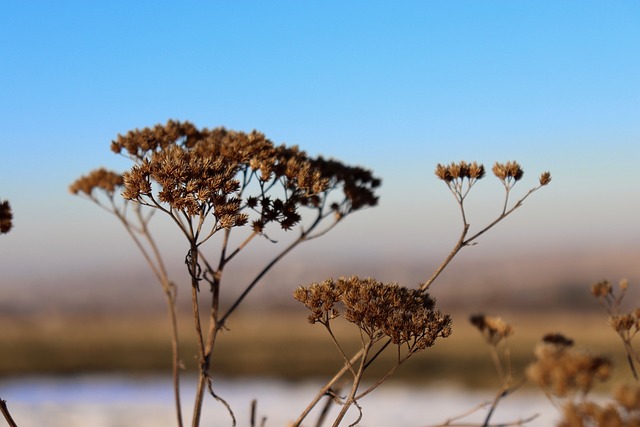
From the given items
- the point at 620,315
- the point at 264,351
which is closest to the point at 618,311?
the point at 620,315

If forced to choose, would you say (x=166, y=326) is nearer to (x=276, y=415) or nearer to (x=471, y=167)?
(x=276, y=415)

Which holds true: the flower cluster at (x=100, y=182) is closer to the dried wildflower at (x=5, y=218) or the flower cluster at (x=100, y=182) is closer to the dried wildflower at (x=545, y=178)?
the dried wildflower at (x=5, y=218)

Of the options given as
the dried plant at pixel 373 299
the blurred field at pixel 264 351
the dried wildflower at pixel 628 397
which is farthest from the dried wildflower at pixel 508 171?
the blurred field at pixel 264 351

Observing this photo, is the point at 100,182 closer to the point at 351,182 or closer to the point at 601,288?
the point at 351,182

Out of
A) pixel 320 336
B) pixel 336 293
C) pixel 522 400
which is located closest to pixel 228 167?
pixel 336 293

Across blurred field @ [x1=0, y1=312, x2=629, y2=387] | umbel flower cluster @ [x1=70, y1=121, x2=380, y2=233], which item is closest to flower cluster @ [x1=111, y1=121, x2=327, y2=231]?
umbel flower cluster @ [x1=70, y1=121, x2=380, y2=233]

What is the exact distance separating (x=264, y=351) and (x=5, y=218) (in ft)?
119

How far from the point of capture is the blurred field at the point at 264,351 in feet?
105

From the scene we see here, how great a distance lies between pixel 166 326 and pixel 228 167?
184 feet

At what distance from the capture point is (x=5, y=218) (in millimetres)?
5160

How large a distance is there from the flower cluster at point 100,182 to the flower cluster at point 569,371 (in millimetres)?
4953

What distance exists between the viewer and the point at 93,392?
2619cm

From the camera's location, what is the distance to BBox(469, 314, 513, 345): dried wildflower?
242 inches

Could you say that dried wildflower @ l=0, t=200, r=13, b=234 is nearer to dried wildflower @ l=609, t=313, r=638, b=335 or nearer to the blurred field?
dried wildflower @ l=609, t=313, r=638, b=335
